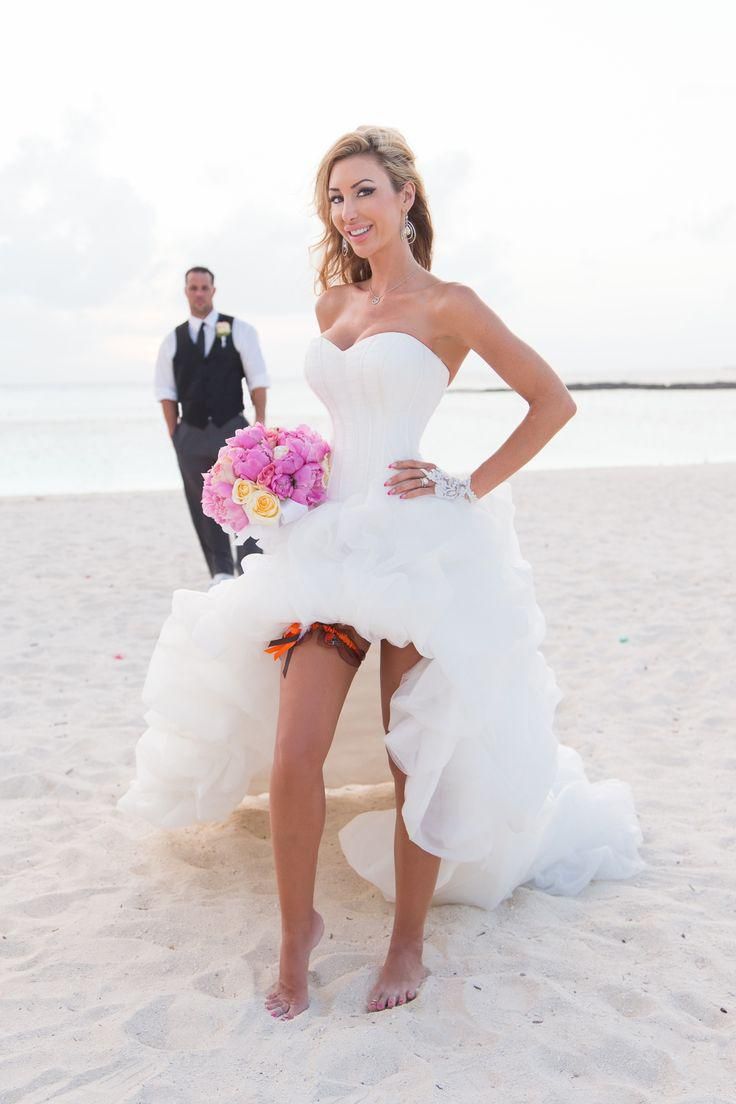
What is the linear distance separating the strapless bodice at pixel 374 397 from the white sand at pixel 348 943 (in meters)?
0.82

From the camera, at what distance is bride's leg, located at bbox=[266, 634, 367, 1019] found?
2527mm

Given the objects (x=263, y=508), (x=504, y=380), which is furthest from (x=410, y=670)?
(x=504, y=380)

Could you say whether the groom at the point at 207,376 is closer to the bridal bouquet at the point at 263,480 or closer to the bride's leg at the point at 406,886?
the bridal bouquet at the point at 263,480

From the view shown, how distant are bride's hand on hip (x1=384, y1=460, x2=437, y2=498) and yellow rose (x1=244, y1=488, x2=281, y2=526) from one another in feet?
1.03

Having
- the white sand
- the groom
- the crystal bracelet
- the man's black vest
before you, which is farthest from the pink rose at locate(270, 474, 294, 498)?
the man's black vest

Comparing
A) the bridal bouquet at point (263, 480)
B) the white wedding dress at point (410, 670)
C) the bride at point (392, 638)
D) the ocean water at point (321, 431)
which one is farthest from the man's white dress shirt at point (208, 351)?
the ocean water at point (321, 431)

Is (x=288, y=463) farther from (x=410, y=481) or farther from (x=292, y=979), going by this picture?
(x=292, y=979)

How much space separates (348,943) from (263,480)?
4.47ft

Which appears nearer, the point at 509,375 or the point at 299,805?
the point at 299,805

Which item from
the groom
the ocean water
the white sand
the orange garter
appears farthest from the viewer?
the ocean water

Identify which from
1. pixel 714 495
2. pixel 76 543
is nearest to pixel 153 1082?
pixel 76 543

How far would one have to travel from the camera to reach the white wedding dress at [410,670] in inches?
100

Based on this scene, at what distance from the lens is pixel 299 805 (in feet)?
8.31

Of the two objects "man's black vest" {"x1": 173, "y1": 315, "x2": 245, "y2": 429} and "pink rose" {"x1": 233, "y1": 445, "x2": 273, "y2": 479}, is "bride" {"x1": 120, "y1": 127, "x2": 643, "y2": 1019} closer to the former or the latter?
"pink rose" {"x1": 233, "y1": 445, "x2": 273, "y2": 479}
